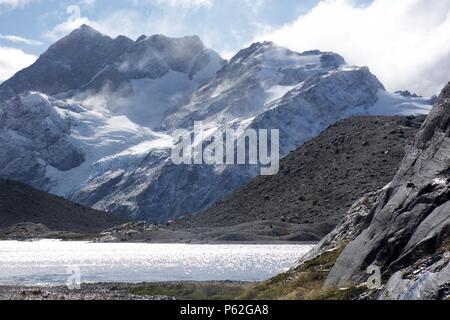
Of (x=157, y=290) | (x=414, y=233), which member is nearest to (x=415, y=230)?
(x=414, y=233)

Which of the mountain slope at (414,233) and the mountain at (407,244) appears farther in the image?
the mountain at (407,244)

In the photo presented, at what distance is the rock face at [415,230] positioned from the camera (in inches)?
1316

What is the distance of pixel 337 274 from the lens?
4466 centimetres

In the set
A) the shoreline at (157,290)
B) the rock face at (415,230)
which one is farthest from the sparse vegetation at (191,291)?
the rock face at (415,230)

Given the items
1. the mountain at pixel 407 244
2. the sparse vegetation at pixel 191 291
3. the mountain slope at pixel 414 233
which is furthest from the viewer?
the sparse vegetation at pixel 191 291

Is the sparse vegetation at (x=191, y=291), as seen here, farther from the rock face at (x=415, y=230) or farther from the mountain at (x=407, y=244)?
the rock face at (x=415, y=230)

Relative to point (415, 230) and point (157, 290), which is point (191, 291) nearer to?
point (157, 290)

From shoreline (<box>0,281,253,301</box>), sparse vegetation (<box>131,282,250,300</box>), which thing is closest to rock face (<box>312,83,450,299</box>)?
sparse vegetation (<box>131,282,250,300</box>)

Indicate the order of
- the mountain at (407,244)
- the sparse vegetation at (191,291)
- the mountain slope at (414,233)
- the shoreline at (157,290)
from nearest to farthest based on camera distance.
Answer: the mountain slope at (414,233) → the mountain at (407,244) → the shoreline at (157,290) → the sparse vegetation at (191,291)

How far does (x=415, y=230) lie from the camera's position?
39156mm
